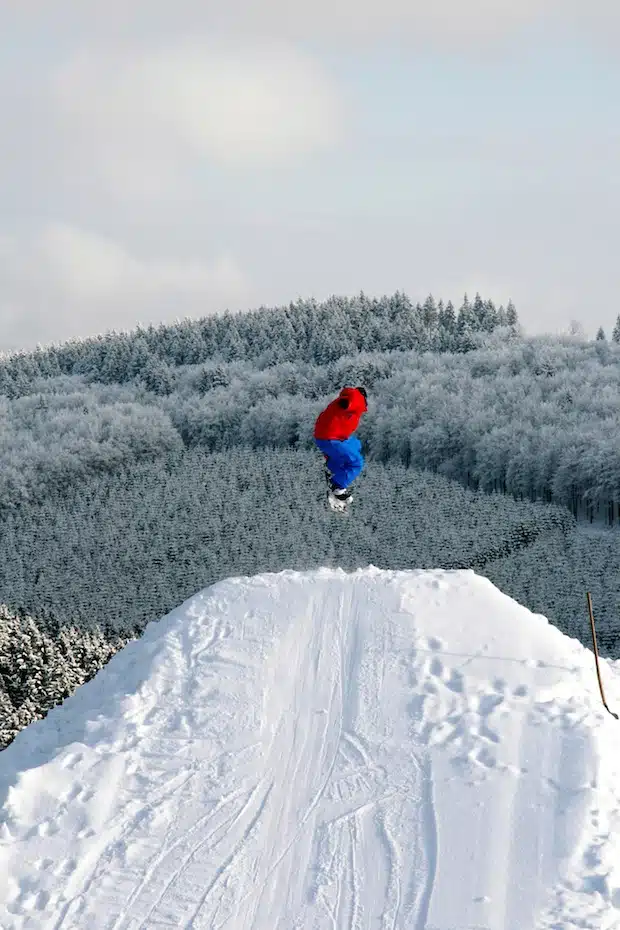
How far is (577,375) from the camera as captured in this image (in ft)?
391

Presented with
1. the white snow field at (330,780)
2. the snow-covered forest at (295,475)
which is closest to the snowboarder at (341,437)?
the white snow field at (330,780)

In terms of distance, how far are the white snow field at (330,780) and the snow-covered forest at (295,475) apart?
999 inches

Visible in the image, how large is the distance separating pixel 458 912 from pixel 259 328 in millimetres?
165986

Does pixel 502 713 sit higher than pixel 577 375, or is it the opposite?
pixel 502 713

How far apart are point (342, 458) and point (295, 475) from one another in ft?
296

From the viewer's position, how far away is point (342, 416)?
18.3m

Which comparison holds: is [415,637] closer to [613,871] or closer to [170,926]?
[613,871]

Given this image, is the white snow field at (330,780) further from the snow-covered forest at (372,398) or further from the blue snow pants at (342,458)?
the snow-covered forest at (372,398)

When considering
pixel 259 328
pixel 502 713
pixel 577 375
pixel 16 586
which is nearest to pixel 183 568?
pixel 16 586

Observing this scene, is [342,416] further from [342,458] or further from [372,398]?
[372,398]

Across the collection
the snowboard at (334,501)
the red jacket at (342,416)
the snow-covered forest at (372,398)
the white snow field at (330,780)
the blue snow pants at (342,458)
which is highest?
the red jacket at (342,416)

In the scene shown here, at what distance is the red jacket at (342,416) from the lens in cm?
1806

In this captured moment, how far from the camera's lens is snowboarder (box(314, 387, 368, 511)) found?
18109 millimetres

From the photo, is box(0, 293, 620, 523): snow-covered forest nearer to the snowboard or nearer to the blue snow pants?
the snowboard
